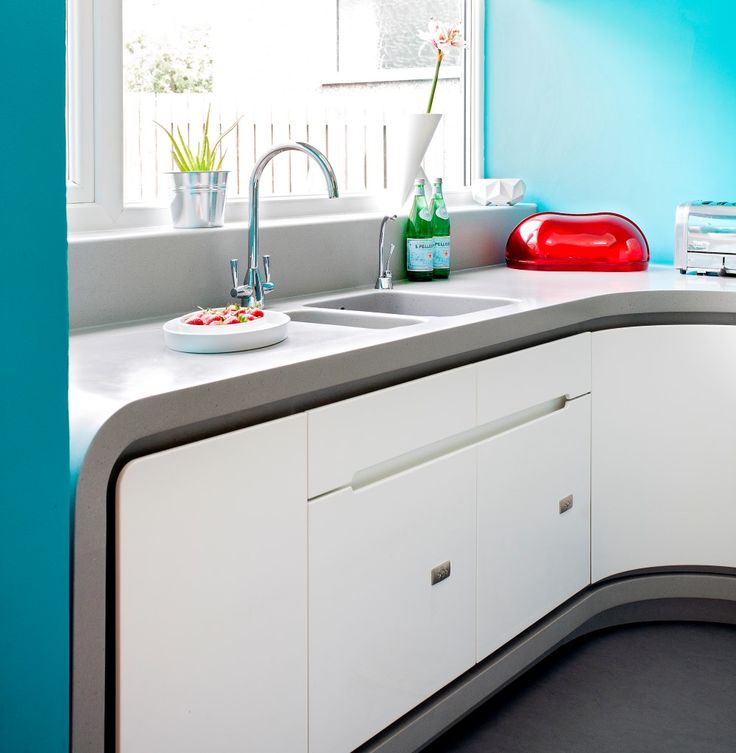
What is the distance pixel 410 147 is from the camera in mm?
2814

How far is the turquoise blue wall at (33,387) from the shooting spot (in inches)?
35.4

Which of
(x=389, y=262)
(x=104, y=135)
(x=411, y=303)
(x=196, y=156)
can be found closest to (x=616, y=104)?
(x=389, y=262)

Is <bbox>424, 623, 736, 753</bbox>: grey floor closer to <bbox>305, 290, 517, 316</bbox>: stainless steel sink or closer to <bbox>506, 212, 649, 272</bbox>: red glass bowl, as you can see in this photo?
<bbox>305, 290, 517, 316</bbox>: stainless steel sink

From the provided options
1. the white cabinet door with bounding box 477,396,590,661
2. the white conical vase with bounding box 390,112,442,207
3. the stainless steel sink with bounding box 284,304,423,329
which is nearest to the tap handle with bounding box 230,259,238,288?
the stainless steel sink with bounding box 284,304,423,329

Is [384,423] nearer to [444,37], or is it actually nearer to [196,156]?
[196,156]

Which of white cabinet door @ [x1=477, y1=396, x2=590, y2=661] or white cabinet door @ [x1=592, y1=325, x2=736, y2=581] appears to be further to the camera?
white cabinet door @ [x1=592, y1=325, x2=736, y2=581]

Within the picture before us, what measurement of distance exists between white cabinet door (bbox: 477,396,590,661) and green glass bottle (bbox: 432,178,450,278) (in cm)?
57

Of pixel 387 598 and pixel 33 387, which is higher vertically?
pixel 33 387

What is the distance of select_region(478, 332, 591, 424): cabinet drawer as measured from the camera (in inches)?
78.5

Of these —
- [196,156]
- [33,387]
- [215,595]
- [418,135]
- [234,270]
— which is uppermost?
[418,135]

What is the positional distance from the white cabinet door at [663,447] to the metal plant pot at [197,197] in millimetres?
925

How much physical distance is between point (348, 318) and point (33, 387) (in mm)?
1246

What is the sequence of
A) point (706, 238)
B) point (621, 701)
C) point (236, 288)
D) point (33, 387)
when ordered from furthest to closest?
point (706, 238) < point (621, 701) < point (236, 288) < point (33, 387)

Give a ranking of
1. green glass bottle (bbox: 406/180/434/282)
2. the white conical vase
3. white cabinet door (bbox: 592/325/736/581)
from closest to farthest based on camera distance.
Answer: white cabinet door (bbox: 592/325/736/581), green glass bottle (bbox: 406/180/434/282), the white conical vase
